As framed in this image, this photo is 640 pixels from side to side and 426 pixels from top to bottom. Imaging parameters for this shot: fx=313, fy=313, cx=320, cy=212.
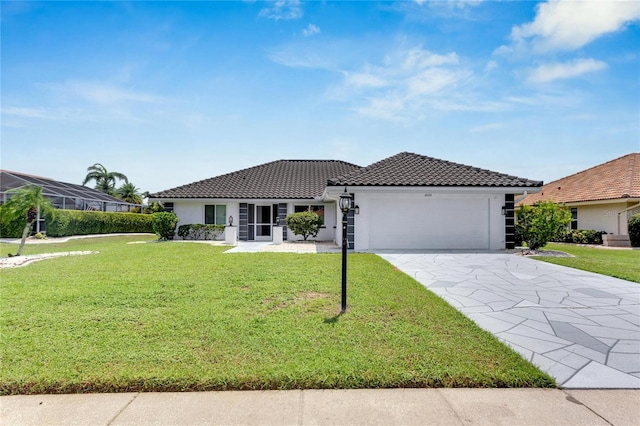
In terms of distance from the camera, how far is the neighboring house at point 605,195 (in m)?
18.4

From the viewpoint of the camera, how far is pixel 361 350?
12.4 feet

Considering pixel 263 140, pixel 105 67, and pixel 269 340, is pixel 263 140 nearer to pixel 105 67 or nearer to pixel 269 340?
pixel 105 67

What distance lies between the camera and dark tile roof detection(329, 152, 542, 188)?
14164mm

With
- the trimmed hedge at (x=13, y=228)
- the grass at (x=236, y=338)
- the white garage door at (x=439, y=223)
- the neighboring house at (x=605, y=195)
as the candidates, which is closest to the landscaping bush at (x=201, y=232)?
the trimmed hedge at (x=13, y=228)

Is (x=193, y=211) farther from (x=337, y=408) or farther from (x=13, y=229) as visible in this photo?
(x=337, y=408)

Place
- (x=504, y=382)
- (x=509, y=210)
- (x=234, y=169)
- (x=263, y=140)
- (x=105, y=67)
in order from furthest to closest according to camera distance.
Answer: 1. (x=234, y=169)
2. (x=263, y=140)
3. (x=509, y=210)
4. (x=105, y=67)
5. (x=504, y=382)

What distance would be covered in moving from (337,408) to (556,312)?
490 cm

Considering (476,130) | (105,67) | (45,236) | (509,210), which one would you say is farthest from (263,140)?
(45,236)

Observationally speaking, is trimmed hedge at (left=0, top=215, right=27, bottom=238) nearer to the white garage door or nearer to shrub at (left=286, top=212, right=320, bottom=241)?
shrub at (left=286, top=212, right=320, bottom=241)

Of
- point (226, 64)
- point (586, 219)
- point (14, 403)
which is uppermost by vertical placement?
point (226, 64)

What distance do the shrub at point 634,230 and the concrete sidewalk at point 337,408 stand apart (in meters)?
20.4

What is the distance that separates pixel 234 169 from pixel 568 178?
27805 mm

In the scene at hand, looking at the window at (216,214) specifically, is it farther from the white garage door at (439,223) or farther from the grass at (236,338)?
the grass at (236,338)

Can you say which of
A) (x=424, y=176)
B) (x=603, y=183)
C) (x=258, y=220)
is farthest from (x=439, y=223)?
(x=603, y=183)
